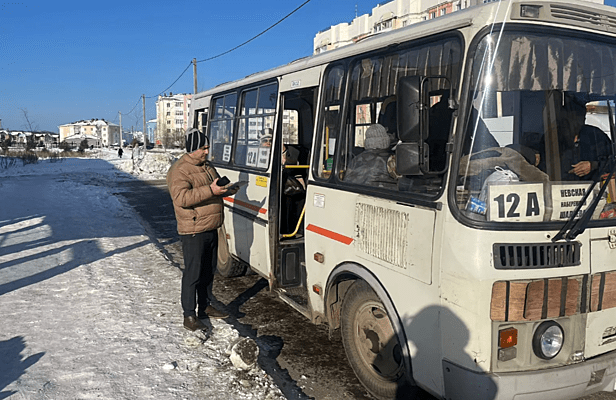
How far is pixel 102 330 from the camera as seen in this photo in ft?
16.4

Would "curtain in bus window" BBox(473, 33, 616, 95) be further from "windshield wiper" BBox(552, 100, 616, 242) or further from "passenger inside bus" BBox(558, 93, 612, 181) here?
"windshield wiper" BBox(552, 100, 616, 242)

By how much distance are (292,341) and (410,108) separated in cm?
317

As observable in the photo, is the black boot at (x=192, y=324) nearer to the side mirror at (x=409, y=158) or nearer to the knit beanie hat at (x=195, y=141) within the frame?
the knit beanie hat at (x=195, y=141)

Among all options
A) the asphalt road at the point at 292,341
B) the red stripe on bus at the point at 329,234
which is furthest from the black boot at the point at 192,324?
the red stripe on bus at the point at 329,234

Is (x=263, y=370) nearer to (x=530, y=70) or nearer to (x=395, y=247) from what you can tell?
(x=395, y=247)

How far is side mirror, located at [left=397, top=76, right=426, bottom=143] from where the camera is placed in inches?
116

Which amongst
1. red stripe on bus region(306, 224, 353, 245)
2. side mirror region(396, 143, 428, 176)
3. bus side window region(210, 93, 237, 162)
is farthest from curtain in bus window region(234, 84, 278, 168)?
side mirror region(396, 143, 428, 176)

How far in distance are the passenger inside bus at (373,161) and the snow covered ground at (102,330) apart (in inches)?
73.4

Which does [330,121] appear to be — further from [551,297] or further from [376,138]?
[551,297]

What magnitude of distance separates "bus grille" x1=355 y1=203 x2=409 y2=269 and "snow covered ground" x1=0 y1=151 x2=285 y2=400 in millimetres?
1421

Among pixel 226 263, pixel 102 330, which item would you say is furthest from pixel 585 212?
pixel 226 263

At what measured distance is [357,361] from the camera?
4004mm

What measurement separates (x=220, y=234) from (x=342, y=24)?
57.0 m

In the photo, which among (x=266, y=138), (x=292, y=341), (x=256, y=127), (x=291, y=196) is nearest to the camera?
(x=292, y=341)
